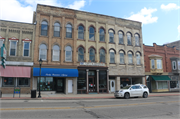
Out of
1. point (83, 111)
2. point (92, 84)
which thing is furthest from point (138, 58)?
point (83, 111)

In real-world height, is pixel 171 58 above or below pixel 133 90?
above

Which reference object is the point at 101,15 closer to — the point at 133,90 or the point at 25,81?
the point at 133,90

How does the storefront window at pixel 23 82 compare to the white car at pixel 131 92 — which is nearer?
the white car at pixel 131 92

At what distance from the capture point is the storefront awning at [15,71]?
19.0 m

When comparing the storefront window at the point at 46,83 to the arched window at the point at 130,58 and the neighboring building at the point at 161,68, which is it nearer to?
the arched window at the point at 130,58

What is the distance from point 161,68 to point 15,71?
26115mm

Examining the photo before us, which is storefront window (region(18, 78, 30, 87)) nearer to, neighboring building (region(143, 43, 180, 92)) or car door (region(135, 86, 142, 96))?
car door (region(135, 86, 142, 96))

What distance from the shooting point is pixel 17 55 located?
67.1ft

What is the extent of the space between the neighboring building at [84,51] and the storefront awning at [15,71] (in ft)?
3.78

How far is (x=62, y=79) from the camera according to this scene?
23.3 m

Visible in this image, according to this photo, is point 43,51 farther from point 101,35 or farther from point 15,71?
point 101,35

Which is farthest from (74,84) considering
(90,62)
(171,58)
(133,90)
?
(171,58)

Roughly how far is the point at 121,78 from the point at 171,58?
13.2 m

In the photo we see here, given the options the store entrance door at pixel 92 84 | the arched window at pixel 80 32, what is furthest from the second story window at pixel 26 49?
the store entrance door at pixel 92 84
